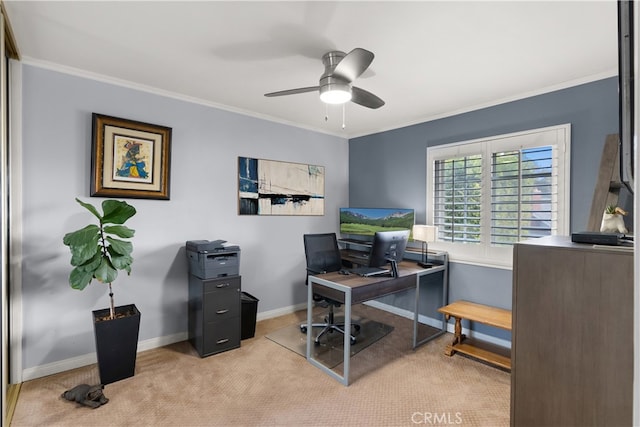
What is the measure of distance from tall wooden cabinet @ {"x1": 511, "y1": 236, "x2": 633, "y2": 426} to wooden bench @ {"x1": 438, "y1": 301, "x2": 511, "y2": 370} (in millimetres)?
1702

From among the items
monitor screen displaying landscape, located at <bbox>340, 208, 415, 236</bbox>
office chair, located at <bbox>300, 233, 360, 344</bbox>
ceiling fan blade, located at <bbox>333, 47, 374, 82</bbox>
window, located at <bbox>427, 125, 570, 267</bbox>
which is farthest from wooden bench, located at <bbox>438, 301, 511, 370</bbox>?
ceiling fan blade, located at <bbox>333, 47, 374, 82</bbox>

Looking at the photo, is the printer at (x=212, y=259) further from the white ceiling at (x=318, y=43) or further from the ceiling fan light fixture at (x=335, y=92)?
the ceiling fan light fixture at (x=335, y=92)

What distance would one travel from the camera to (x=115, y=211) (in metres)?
2.45

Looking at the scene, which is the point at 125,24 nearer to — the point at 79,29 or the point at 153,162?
the point at 79,29

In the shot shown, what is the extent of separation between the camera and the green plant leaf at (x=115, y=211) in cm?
241

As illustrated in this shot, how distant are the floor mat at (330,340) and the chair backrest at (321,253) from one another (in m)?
0.71

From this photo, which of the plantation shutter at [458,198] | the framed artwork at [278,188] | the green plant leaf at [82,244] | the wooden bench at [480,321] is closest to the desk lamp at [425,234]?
the plantation shutter at [458,198]

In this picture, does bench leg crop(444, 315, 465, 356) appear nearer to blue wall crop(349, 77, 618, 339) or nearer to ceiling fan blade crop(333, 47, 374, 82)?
blue wall crop(349, 77, 618, 339)

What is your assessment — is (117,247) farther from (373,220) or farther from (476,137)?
(476,137)

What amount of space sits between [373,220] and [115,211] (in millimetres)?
2882

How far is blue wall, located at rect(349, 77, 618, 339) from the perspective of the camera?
263 cm

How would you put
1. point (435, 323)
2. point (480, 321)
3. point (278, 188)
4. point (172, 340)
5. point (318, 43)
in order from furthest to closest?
point (278, 188)
point (435, 323)
point (172, 340)
point (480, 321)
point (318, 43)

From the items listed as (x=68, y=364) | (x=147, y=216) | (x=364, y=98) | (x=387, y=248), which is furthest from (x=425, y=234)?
(x=68, y=364)

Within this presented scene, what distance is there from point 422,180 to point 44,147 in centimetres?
370
